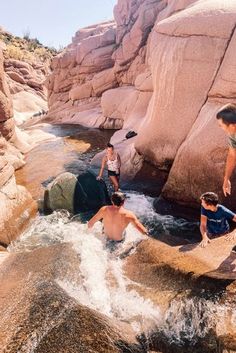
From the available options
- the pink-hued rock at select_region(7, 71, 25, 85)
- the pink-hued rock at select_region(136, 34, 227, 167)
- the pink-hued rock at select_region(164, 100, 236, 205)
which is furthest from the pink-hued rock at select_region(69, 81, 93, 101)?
the pink-hued rock at select_region(164, 100, 236, 205)

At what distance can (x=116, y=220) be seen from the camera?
545 centimetres

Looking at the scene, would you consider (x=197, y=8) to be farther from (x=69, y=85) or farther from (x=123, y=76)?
(x=69, y=85)

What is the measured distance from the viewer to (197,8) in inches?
330

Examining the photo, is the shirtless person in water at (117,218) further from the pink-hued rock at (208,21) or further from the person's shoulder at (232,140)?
the pink-hued rock at (208,21)

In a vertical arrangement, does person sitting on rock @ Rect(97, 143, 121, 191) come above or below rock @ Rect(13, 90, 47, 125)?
above

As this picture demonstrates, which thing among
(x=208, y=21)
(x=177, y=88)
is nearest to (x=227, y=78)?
(x=177, y=88)

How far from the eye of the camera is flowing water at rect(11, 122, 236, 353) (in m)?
3.57

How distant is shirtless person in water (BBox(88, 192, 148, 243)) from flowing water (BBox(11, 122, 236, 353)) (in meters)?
0.26

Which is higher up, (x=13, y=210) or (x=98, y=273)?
(x=98, y=273)

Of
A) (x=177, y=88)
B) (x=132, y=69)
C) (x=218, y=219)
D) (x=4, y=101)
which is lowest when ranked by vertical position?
(x=132, y=69)

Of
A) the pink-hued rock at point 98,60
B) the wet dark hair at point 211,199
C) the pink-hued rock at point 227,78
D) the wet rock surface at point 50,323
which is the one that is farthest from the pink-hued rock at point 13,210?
the pink-hued rock at point 98,60

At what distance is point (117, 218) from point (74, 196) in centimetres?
253

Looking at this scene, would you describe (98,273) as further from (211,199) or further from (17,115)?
(17,115)

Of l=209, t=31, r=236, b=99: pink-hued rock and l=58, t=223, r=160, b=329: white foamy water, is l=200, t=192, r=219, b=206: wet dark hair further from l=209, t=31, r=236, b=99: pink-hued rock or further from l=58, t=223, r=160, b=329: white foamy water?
l=209, t=31, r=236, b=99: pink-hued rock
